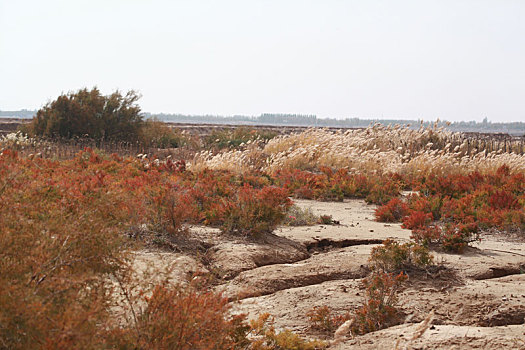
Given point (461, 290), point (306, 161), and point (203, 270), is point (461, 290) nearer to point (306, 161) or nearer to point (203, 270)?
point (203, 270)

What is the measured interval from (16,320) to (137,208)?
405cm

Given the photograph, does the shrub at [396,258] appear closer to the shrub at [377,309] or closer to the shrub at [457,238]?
the shrub at [377,309]

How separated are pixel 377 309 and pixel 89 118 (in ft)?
59.0

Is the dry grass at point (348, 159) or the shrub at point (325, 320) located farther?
the dry grass at point (348, 159)

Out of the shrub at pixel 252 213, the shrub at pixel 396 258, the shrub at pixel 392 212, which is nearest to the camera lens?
the shrub at pixel 396 258

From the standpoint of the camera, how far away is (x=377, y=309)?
4.63 m

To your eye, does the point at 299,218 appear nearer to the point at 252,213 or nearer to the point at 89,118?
the point at 252,213

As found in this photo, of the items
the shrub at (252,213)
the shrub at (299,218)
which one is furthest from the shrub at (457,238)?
the shrub at (299,218)

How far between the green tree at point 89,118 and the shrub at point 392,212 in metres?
13.6

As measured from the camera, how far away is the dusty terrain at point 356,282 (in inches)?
163

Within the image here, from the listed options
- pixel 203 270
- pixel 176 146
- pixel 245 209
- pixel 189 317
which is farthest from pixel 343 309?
pixel 176 146

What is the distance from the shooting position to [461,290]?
205 inches

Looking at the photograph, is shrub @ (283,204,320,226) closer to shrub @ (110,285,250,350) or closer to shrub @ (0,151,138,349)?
shrub @ (0,151,138,349)

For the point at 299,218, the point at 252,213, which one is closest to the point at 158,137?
the point at 299,218
